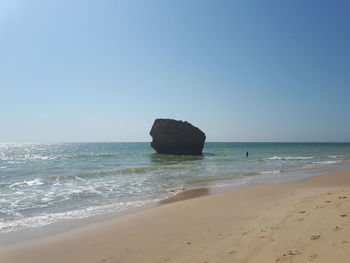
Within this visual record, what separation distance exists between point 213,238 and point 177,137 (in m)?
52.5

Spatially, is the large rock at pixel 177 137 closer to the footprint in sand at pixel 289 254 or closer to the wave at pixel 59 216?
the wave at pixel 59 216

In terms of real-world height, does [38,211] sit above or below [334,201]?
below

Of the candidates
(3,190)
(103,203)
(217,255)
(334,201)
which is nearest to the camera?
(217,255)

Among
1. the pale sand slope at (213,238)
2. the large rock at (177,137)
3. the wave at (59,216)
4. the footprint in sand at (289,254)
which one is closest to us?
the footprint in sand at (289,254)

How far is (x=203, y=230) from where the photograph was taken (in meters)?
7.77

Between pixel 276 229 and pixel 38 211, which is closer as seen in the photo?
pixel 276 229

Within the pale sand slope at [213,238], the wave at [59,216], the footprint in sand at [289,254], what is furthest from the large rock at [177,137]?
the footprint in sand at [289,254]

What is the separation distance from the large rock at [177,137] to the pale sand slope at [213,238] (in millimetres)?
49143

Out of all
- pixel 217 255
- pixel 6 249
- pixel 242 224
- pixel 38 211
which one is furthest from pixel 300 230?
pixel 38 211

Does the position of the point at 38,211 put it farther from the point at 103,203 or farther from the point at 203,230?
the point at 203,230

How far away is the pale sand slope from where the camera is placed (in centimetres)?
570

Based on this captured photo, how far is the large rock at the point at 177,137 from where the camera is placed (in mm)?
59500

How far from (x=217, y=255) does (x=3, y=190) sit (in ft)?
49.9

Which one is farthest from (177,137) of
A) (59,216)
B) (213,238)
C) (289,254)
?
(289,254)
